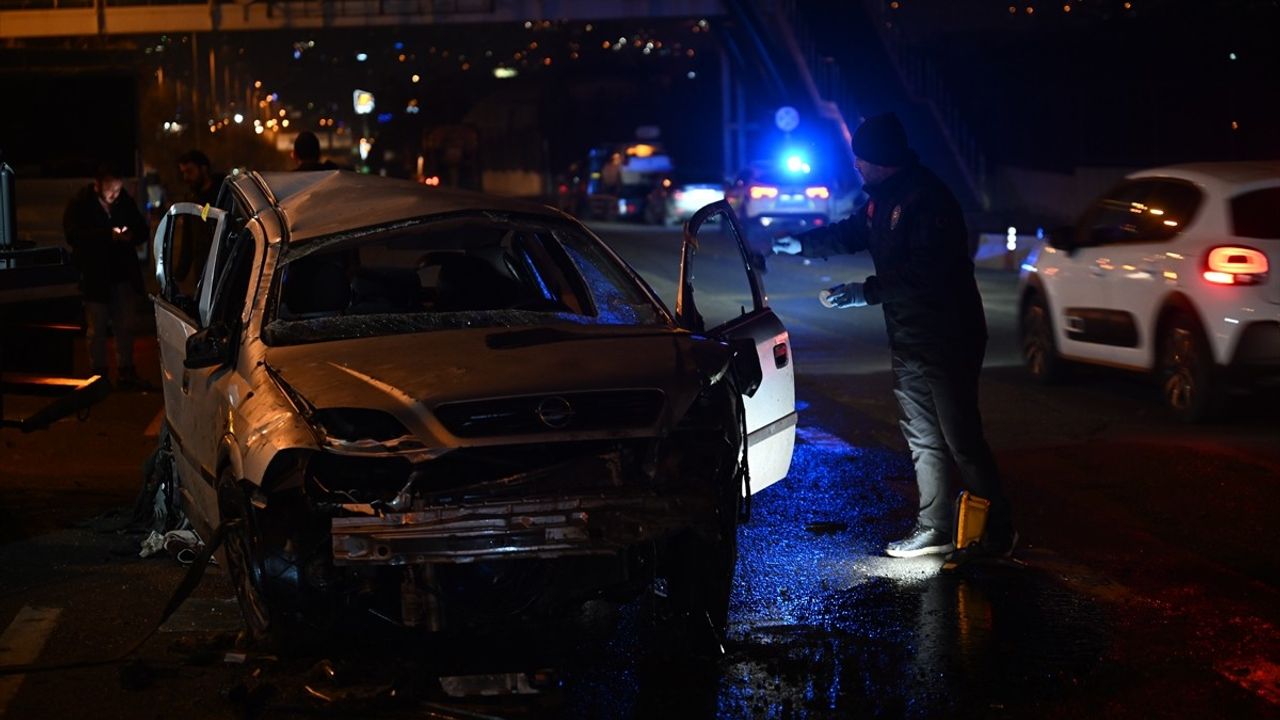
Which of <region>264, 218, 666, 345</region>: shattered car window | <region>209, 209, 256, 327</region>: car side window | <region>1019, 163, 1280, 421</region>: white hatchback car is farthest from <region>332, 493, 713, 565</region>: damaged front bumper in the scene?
<region>1019, 163, 1280, 421</region>: white hatchback car

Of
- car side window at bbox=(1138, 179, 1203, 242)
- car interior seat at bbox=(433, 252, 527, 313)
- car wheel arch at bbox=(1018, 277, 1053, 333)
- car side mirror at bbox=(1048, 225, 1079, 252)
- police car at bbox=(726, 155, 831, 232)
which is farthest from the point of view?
police car at bbox=(726, 155, 831, 232)

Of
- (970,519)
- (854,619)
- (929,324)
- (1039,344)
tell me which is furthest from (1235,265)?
(854,619)

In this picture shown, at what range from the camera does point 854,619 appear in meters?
6.42

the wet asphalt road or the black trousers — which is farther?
the black trousers

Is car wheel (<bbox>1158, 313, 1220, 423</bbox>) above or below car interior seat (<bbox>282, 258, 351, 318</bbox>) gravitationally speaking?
below

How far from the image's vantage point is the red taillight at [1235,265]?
10.5 meters

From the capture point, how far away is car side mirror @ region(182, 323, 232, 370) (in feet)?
20.9

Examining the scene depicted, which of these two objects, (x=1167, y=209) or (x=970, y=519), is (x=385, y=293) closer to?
(x=970, y=519)

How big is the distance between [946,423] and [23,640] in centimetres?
385

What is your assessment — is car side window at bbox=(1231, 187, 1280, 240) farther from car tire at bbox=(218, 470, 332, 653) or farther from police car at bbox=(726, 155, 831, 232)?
police car at bbox=(726, 155, 831, 232)

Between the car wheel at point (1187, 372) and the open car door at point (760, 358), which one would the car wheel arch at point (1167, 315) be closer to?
the car wheel at point (1187, 372)

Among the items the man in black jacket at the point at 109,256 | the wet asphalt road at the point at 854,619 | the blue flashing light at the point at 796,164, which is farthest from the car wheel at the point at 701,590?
the blue flashing light at the point at 796,164

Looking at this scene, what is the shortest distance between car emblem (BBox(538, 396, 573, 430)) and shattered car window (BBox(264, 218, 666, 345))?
1.06 meters

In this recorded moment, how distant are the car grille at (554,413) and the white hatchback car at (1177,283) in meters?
6.17
